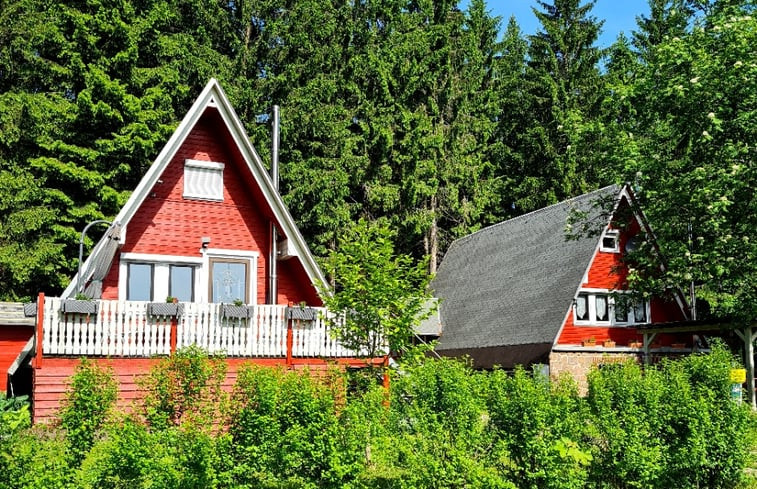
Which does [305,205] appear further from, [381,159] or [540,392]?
[540,392]

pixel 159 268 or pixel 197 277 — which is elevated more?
pixel 159 268

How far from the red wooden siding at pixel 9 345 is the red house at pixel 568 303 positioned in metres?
15.3

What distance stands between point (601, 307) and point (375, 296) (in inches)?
709

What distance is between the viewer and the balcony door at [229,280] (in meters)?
18.2

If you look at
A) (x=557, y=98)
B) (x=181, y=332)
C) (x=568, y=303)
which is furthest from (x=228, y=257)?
(x=557, y=98)

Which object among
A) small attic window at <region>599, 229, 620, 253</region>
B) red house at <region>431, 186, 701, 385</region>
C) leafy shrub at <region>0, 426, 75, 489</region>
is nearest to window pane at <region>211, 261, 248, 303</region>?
leafy shrub at <region>0, 426, 75, 489</region>

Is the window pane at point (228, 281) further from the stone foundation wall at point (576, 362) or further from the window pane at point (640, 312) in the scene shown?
the window pane at point (640, 312)

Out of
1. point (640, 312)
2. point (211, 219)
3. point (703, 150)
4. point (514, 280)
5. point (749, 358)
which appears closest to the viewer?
point (211, 219)

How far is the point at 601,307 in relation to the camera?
2823 centimetres

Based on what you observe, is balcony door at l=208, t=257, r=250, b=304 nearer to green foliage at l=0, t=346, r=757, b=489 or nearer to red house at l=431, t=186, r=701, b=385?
green foliage at l=0, t=346, r=757, b=489

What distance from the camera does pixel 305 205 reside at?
3188 cm

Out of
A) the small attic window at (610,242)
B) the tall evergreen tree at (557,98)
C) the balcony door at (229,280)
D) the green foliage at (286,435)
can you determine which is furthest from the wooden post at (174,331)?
the tall evergreen tree at (557,98)

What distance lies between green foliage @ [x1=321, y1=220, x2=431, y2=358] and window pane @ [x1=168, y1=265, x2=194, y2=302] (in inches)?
232

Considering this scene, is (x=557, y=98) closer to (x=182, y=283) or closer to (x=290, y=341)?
(x=182, y=283)
